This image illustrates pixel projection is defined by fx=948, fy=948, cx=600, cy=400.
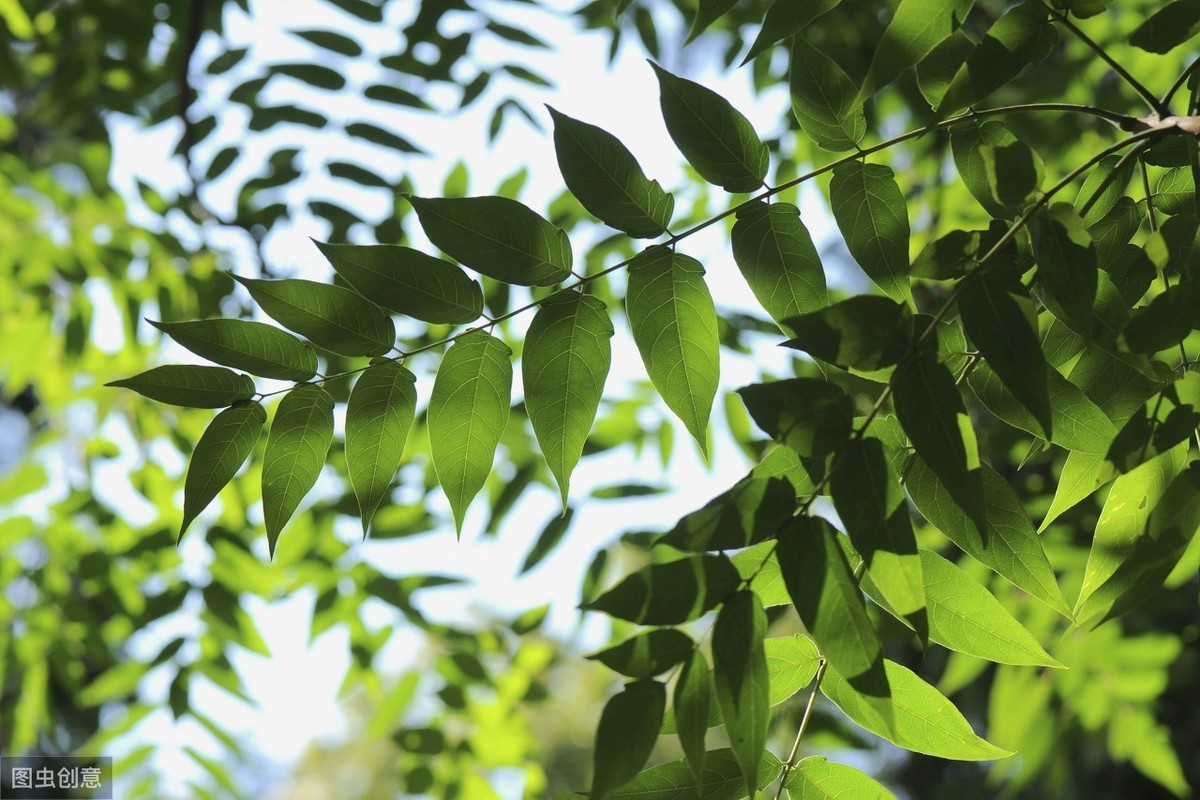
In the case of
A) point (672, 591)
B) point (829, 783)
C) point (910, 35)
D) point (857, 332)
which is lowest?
point (829, 783)

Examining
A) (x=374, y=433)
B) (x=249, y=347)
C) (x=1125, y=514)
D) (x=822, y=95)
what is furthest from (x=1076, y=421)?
(x=249, y=347)

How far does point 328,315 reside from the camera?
775 millimetres

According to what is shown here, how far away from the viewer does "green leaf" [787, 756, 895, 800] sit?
0.72 meters

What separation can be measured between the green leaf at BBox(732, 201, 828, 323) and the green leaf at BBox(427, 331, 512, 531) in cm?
21

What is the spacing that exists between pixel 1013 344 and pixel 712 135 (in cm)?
28

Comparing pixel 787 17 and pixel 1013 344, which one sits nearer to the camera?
pixel 1013 344

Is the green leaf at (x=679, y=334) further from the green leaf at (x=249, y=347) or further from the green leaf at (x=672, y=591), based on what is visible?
the green leaf at (x=249, y=347)

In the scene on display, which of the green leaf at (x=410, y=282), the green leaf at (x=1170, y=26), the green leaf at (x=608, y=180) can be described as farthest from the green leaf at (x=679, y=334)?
the green leaf at (x=1170, y=26)

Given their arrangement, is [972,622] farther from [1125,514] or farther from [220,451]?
[220,451]

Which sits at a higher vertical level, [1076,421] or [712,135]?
[712,135]

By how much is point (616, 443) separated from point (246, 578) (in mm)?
881

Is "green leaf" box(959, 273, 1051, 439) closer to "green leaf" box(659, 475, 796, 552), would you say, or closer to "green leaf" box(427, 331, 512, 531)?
"green leaf" box(659, 475, 796, 552)

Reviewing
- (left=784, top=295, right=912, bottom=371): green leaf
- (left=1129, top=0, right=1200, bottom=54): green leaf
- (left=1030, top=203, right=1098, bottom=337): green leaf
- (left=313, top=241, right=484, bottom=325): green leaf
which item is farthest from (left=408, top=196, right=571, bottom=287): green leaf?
(left=1129, top=0, right=1200, bottom=54): green leaf

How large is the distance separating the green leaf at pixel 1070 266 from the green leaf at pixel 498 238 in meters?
0.36
